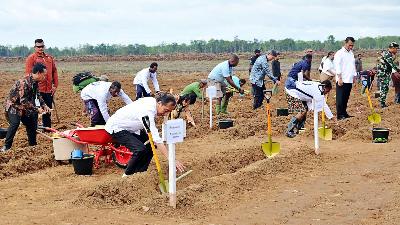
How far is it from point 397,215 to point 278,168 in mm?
2900

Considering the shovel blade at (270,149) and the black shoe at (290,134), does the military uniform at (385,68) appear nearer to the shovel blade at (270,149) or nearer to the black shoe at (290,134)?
the black shoe at (290,134)

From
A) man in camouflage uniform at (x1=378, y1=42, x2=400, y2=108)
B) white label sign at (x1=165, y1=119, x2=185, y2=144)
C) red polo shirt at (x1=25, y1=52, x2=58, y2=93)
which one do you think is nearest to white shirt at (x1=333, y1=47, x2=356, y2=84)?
man in camouflage uniform at (x1=378, y1=42, x2=400, y2=108)

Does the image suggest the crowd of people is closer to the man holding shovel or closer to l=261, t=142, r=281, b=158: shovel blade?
the man holding shovel

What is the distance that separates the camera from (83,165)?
9.90 meters

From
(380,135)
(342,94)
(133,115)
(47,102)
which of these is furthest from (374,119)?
(133,115)

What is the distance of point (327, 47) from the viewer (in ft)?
333

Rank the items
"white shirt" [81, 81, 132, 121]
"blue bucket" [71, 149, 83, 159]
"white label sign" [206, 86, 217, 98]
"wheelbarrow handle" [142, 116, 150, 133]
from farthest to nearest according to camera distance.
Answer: "white label sign" [206, 86, 217, 98]
"white shirt" [81, 81, 132, 121]
"blue bucket" [71, 149, 83, 159]
"wheelbarrow handle" [142, 116, 150, 133]

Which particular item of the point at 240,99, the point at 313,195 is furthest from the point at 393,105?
the point at 313,195

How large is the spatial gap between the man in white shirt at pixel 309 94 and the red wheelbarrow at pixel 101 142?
329cm

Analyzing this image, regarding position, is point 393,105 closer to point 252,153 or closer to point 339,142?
point 339,142

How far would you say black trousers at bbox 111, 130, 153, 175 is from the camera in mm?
9258

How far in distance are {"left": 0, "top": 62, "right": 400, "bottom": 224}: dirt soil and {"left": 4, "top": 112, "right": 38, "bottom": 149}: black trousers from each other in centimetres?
30

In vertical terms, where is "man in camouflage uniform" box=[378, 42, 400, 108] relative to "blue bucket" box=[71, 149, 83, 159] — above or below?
above

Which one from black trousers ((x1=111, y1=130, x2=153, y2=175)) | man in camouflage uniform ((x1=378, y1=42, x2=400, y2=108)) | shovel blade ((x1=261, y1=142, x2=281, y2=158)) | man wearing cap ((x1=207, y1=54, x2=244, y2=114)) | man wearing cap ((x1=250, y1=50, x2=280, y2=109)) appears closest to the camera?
black trousers ((x1=111, y1=130, x2=153, y2=175))
